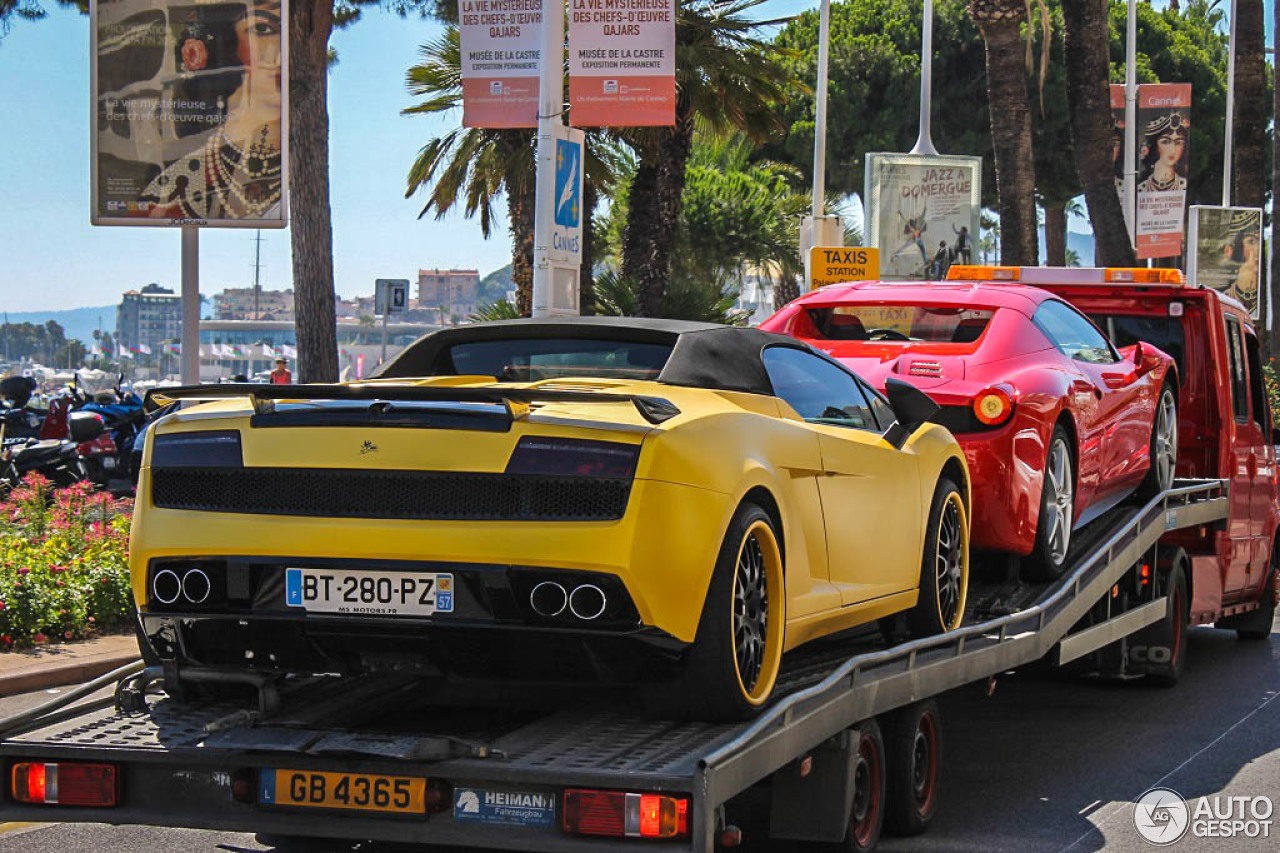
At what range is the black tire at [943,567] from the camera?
728cm

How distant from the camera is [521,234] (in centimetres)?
2897

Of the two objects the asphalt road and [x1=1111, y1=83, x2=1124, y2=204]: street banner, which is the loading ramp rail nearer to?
the asphalt road

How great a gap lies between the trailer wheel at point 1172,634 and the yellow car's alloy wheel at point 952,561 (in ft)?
11.2

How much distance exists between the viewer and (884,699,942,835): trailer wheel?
261 inches

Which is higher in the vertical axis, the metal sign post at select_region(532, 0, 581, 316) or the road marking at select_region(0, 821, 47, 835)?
the metal sign post at select_region(532, 0, 581, 316)

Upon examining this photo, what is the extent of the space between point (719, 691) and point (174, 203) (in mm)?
12135

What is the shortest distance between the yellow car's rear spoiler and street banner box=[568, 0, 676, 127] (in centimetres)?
979

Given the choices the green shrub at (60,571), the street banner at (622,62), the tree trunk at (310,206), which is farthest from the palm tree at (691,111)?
the green shrub at (60,571)

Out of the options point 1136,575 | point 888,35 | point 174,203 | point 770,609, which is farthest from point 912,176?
point 888,35

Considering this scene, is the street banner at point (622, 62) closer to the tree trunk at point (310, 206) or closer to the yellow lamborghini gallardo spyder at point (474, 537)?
the tree trunk at point (310, 206)

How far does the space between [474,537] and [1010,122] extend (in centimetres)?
2448

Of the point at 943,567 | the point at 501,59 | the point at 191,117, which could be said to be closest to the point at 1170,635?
the point at 943,567

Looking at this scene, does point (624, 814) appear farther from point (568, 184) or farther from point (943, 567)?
point (568, 184)

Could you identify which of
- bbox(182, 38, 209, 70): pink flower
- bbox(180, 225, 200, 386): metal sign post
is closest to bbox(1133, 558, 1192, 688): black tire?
bbox(180, 225, 200, 386): metal sign post
